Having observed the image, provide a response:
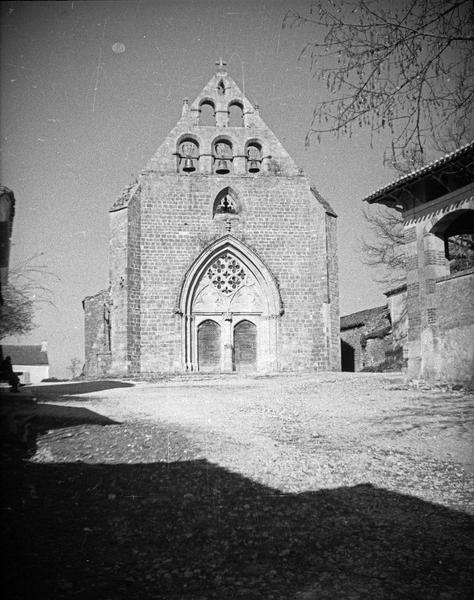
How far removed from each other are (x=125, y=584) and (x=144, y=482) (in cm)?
202

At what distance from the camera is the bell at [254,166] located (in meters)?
24.1

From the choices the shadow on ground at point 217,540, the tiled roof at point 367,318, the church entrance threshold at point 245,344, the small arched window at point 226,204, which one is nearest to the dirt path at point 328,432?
the shadow on ground at point 217,540

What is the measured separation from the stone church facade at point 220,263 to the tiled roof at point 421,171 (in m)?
7.98

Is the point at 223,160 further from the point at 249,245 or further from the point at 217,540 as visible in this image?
the point at 217,540

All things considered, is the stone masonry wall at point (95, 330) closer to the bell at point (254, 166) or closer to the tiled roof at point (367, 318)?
the bell at point (254, 166)

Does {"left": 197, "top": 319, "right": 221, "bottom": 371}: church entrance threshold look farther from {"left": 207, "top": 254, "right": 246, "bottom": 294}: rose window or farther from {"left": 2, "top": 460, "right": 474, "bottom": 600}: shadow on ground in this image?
{"left": 2, "top": 460, "right": 474, "bottom": 600}: shadow on ground

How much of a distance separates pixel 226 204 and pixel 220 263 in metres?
2.43

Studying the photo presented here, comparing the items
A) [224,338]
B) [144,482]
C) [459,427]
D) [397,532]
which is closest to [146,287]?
Result: [224,338]

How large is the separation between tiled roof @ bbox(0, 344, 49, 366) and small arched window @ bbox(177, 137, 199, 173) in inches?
1624

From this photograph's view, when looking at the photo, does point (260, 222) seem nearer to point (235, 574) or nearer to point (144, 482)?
point (144, 482)

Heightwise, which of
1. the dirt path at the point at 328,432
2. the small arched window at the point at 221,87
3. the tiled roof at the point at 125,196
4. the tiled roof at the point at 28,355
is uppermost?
the small arched window at the point at 221,87

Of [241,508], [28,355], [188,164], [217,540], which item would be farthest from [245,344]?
[28,355]

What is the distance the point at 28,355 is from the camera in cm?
6100

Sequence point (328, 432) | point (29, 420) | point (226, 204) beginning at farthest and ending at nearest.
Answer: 1. point (226, 204)
2. point (29, 420)
3. point (328, 432)
